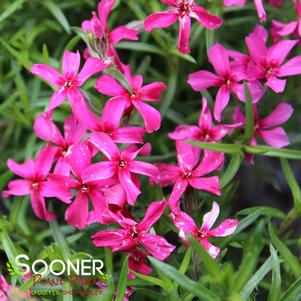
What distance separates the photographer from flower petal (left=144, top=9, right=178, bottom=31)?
94 cm

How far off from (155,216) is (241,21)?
619mm

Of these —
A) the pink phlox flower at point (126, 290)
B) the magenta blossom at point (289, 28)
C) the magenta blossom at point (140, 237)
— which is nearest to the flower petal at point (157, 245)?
the magenta blossom at point (140, 237)

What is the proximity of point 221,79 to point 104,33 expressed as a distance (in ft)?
0.77

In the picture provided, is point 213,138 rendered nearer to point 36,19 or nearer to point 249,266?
point 249,266

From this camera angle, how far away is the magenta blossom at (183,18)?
95 cm

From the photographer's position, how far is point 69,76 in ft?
3.15

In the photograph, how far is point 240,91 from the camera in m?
1.00

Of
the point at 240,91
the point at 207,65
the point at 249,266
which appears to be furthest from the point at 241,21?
the point at 249,266

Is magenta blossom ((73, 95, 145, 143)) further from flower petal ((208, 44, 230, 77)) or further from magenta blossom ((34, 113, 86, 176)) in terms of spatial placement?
flower petal ((208, 44, 230, 77))

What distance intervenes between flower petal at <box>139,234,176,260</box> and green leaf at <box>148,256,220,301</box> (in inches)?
2.9

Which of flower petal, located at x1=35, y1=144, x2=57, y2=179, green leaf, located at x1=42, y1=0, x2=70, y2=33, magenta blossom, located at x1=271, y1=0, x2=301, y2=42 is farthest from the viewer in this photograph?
green leaf, located at x1=42, y1=0, x2=70, y2=33

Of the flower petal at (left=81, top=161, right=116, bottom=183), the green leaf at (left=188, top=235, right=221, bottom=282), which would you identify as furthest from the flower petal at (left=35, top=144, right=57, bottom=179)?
the green leaf at (left=188, top=235, right=221, bottom=282)

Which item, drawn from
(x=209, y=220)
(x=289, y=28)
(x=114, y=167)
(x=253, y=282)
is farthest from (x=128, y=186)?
(x=289, y=28)

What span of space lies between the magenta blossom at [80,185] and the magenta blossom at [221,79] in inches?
10.0
